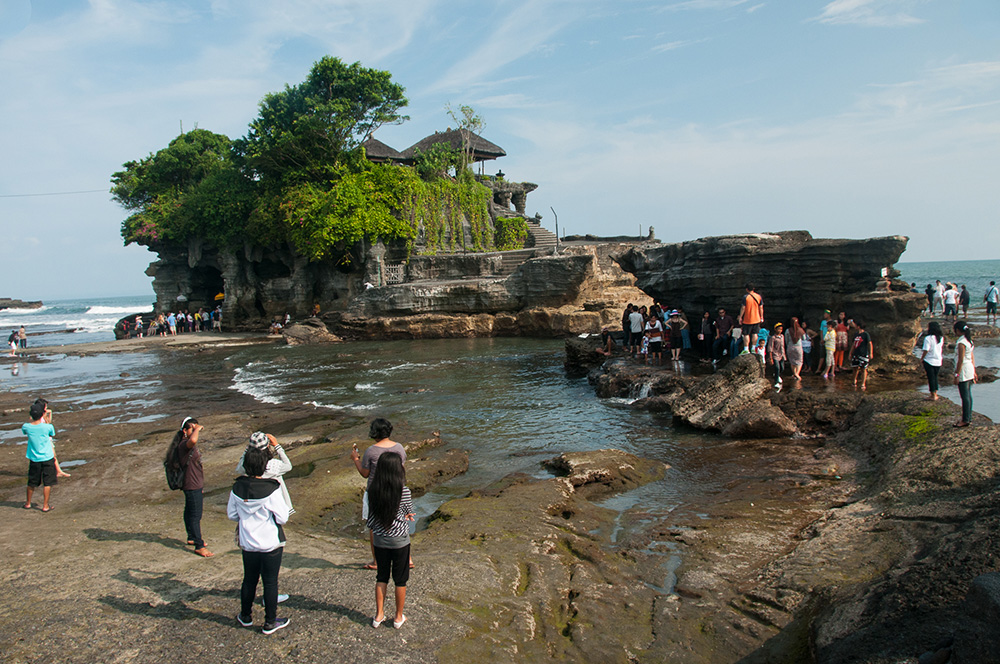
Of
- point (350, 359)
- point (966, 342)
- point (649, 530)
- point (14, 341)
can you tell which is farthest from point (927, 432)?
point (14, 341)

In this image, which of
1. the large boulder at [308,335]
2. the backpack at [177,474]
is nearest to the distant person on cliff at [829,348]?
the backpack at [177,474]

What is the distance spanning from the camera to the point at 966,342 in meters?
8.77

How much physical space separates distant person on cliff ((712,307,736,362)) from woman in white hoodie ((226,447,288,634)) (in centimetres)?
1317

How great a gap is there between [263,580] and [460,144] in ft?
148

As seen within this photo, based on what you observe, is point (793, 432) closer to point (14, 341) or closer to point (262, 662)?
point (262, 662)

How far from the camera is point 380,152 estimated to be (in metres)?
45.7

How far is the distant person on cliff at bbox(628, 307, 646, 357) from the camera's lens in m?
18.2

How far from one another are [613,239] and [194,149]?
101 ft

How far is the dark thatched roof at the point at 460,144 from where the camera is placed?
152 feet

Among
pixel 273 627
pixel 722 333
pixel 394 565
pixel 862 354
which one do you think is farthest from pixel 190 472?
pixel 722 333

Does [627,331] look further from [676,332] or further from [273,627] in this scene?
[273,627]

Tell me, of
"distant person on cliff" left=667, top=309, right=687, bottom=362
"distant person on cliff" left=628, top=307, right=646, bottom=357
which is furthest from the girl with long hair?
"distant person on cliff" left=628, top=307, right=646, bottom=357

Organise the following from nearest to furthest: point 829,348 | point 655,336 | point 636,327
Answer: point 829,348
point 655,336
point 636,327

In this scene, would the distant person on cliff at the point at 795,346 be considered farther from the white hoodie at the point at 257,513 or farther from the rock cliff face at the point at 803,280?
the white hoodie at the point at 257,513
